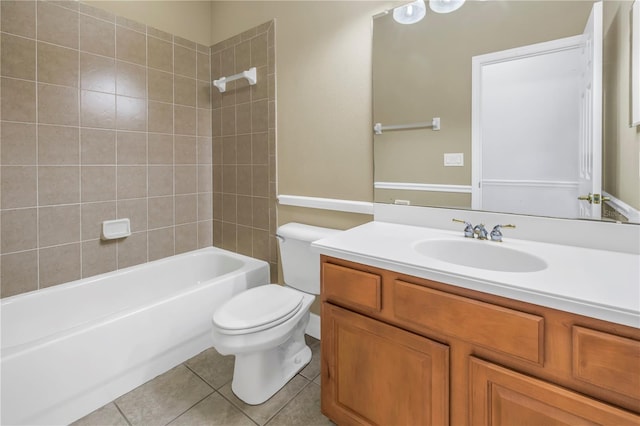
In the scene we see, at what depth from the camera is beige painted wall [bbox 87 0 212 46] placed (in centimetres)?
208

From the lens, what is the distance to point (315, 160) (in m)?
1.97

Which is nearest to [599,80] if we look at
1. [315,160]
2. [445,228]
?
[445,228]

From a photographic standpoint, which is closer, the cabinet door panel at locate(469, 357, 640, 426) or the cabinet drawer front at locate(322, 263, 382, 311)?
the cabinet door panel at locate(469, 357, 640, 426)

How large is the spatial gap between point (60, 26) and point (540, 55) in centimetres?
254

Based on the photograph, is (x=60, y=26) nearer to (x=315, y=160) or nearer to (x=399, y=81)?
(x=315, y=160)

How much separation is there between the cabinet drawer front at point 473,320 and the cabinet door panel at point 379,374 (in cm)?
8

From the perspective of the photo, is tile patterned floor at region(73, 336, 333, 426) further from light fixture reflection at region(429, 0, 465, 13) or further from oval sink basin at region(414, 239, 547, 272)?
light fixture reflection at region(429, 0, 465, 13)

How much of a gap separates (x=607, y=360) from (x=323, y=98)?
170 cm

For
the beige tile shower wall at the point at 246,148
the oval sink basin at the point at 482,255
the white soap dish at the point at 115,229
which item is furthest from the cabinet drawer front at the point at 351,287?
the white soap dish at the point at 115,229

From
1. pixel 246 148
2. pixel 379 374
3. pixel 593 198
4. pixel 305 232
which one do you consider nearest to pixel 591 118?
pixel 593 198

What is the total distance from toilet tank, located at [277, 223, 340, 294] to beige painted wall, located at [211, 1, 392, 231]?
175mm

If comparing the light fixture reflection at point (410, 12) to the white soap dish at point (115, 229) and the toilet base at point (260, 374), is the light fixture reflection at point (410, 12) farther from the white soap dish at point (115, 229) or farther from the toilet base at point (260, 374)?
the white soap dish at point (115, 229)

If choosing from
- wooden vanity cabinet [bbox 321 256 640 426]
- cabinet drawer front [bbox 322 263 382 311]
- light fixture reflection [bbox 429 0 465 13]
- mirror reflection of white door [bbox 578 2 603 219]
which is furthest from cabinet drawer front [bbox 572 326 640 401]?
light fixture reflection [bbox 429 0 465 13]

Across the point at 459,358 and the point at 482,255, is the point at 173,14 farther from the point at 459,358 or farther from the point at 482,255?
the point at 459,358
